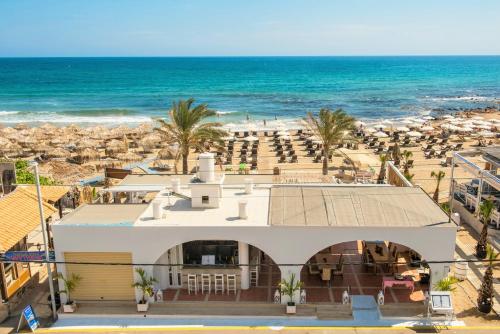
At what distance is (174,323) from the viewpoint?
16.7 m

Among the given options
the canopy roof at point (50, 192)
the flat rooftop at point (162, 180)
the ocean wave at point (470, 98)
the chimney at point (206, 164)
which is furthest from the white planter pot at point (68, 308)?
the ocean wave at point (470, 98)

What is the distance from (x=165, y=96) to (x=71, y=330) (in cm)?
8556

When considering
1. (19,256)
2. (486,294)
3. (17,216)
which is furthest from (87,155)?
(486,294)

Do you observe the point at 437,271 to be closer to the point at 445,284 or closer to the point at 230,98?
the point at 445,284

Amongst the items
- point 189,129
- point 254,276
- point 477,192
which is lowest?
point 254,276

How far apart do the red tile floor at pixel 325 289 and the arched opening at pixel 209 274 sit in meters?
0.04

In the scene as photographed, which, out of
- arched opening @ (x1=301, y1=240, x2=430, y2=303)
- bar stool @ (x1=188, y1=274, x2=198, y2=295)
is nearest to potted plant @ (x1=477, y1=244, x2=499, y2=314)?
arched opening @ (x1=301, y1=240, x2=430, y2=303)

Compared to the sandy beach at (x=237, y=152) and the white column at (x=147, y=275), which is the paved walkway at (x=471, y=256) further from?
the white column at (x=147, y=275)

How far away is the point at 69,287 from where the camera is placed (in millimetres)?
17328

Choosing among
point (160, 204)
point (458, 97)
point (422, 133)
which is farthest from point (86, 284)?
point (458, 97)

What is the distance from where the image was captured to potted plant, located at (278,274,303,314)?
16939 mm

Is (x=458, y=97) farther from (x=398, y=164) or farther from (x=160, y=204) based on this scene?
(x=160, y=204)

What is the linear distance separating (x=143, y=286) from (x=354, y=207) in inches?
338

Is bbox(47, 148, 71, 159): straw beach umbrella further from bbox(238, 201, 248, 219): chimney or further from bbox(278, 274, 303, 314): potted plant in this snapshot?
bbox(278, 274, 303, 314): potted plant
